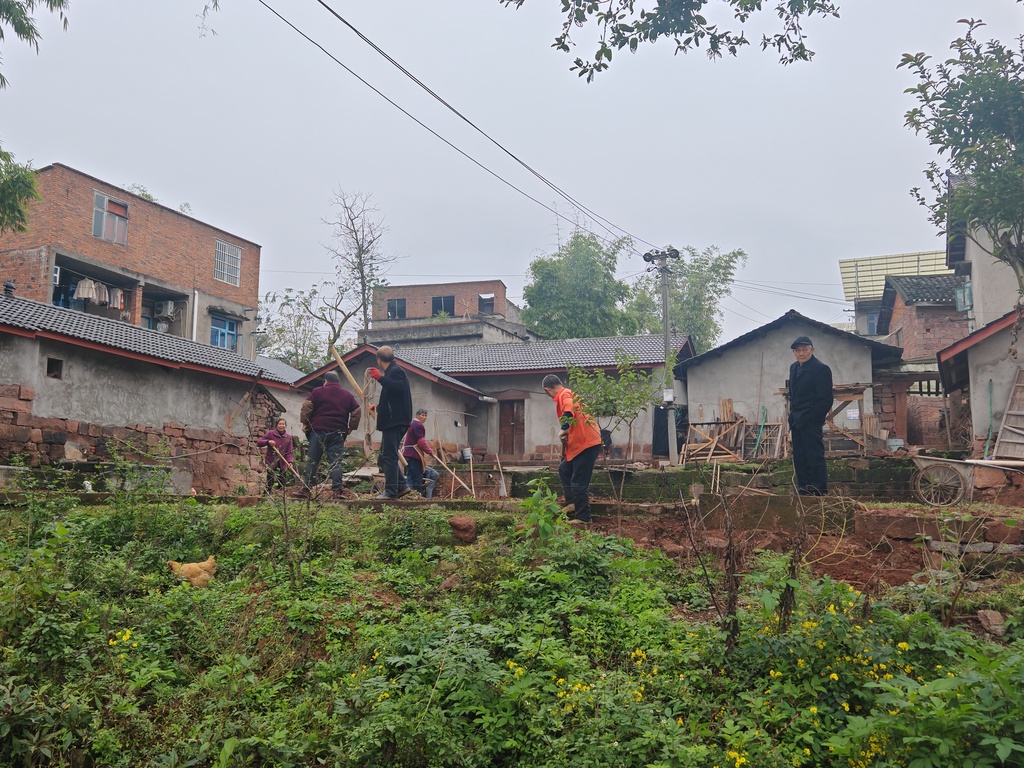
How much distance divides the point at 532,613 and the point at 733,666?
4.67 feet

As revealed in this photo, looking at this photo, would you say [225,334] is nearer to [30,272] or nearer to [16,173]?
[30,272]

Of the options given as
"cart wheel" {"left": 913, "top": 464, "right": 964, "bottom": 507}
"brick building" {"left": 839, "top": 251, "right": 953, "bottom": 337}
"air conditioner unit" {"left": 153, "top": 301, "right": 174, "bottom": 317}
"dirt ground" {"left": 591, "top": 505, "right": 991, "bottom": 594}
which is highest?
"brick building" {"left": 839, "top": 251, "right": 953, "bottom": 337}

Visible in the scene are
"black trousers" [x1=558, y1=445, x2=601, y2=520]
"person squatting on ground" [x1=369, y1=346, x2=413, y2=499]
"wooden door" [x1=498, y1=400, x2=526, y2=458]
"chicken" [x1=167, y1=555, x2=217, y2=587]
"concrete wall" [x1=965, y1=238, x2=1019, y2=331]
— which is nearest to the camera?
"chicken" [x1=167, y1=555, x2=217, y2=587]

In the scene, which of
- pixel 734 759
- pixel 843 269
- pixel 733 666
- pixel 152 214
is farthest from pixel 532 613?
pixel 843 269

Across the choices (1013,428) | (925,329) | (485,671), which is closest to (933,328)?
(925,329)

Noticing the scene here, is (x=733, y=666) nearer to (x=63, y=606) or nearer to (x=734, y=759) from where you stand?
(x=734, y=759)

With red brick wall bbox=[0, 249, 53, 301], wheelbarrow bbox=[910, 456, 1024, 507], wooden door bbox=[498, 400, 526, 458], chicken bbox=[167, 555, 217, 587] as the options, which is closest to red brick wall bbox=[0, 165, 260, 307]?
red brick wall bbox=[0, 249, 53, 301]

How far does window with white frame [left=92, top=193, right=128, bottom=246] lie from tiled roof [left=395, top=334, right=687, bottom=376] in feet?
35.0

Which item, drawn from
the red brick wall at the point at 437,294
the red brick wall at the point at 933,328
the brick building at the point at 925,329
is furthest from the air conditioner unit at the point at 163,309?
the red brick wall at the point at 933,328

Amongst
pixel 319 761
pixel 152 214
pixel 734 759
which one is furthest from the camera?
pixel 152 214

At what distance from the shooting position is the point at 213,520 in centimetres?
803

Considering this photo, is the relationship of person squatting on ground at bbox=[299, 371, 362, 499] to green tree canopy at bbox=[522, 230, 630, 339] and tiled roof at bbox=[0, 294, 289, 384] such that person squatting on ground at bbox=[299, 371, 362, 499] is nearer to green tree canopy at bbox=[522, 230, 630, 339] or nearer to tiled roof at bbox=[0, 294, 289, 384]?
tiled roof at bbox=[0, 294, 289, 384]

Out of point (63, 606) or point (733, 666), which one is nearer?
point (733, 666)

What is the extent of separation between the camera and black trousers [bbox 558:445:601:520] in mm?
8320
